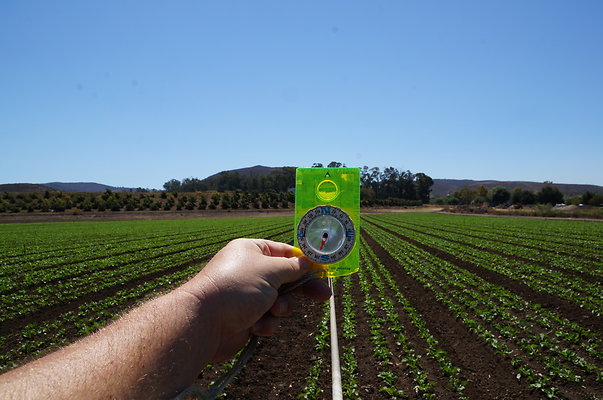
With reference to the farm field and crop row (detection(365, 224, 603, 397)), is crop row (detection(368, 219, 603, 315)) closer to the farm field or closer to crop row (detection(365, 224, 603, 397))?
the farm field

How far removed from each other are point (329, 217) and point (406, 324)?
9.34 meters

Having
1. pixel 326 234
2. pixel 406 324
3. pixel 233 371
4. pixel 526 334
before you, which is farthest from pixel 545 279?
pixel 233 371

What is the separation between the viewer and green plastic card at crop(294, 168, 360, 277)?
2.03 metres

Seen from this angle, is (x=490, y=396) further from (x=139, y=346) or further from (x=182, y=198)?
(x=182, y=198)

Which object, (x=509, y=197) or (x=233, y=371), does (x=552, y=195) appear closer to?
(x=509, y=197)

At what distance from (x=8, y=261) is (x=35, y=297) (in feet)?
35.9

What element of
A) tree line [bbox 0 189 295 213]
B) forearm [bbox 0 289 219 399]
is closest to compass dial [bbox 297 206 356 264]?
forearm [bbox 0 289 219 399]

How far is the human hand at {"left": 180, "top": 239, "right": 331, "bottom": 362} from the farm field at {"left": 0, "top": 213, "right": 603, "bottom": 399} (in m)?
5.40

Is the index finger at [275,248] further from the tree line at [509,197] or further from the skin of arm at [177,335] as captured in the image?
the tree line at [509,197]

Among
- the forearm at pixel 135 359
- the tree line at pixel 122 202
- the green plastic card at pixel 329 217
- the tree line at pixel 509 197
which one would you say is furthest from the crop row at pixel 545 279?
the tree line at pixel 509 197

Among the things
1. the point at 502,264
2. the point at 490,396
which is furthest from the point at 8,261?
the point at 502,264

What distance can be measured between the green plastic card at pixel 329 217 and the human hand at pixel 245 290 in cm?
12

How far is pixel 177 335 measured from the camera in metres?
1.48

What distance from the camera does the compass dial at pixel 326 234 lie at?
2025 mm
